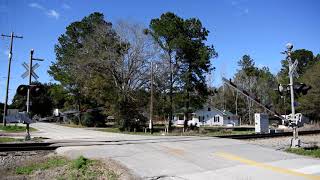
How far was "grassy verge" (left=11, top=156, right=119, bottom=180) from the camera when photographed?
36.5ft

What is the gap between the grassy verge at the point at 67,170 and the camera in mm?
11133

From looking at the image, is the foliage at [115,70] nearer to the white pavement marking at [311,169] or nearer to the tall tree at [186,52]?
the tall tree at [186,52]

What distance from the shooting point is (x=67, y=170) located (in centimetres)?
1177

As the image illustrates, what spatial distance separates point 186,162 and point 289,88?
824cm

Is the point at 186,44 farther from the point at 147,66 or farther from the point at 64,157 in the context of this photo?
the point at 64,157

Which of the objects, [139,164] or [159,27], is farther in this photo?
[159,27]

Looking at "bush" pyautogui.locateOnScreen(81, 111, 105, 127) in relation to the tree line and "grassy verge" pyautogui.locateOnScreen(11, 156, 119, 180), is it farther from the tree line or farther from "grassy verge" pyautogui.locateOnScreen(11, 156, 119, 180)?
"grassy verge" pyautogui.locateOnScreen(11, 156, 119, 180)

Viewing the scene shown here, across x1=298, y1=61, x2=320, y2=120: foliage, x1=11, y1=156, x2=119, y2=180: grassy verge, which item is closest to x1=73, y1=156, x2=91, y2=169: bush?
x1=11, y1=156, x2=119, y2=180: grassy verge

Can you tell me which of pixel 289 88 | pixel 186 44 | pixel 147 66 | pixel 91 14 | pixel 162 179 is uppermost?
pixel 91 14

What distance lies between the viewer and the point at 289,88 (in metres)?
18.8

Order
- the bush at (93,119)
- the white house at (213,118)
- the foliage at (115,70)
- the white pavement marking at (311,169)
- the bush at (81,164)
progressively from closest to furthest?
the white pavement marking at (311,169)
the bush at (81,164)
the foliage at (115,70)
the bush at (93,119)
the white house at (213,118)

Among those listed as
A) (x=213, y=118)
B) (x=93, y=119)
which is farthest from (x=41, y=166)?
(x=213, y=118)

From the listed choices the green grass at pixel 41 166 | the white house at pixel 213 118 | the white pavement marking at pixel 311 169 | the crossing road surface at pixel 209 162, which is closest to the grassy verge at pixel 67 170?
the green grass at pixel 41 166

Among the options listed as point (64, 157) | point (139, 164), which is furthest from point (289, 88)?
point (64, 157)
